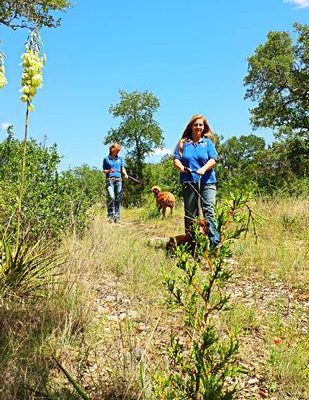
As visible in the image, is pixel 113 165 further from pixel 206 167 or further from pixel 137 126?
pixel 137 126

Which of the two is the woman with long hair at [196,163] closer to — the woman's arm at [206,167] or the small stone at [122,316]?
the woman's arm at [206,167]

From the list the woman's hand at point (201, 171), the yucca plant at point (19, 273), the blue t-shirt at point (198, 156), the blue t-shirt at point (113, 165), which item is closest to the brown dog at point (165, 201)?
the blue t-shirt at point (113, 165)

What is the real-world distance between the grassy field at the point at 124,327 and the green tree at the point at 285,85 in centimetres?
1867

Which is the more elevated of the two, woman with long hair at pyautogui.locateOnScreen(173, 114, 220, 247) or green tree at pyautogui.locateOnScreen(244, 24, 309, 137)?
green tree at pyautogui.locateOnScreen(244, 24, 309, 137)

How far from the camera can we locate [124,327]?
3.56 metres

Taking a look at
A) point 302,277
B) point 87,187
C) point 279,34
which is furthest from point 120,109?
point 302,277

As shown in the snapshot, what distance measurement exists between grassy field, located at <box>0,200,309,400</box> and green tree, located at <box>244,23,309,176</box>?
18668 millimetres

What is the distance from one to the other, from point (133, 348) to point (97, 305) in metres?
1.12

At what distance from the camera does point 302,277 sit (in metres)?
5.21

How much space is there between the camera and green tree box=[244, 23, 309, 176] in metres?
22.7

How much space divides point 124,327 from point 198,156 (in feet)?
10.0

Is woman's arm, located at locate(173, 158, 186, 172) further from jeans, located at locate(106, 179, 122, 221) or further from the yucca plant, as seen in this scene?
jeans, located at locate(106, 179, 122, 221)

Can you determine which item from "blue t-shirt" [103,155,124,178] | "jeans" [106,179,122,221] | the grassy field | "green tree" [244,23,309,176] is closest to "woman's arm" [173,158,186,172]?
the grassy field

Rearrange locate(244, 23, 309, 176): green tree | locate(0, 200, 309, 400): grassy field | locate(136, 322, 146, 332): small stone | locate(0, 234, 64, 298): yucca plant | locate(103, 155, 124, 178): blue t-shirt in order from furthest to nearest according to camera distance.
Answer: locate(244, 23, 309, 176): green tree < locate(103, 155, 124, 178): blue t-shirt < locate(0, 234, 64, 298): yucca plant < locate(136, 322, 146, 332): small stone < locate(0, 200, 309, 400): grassy field
